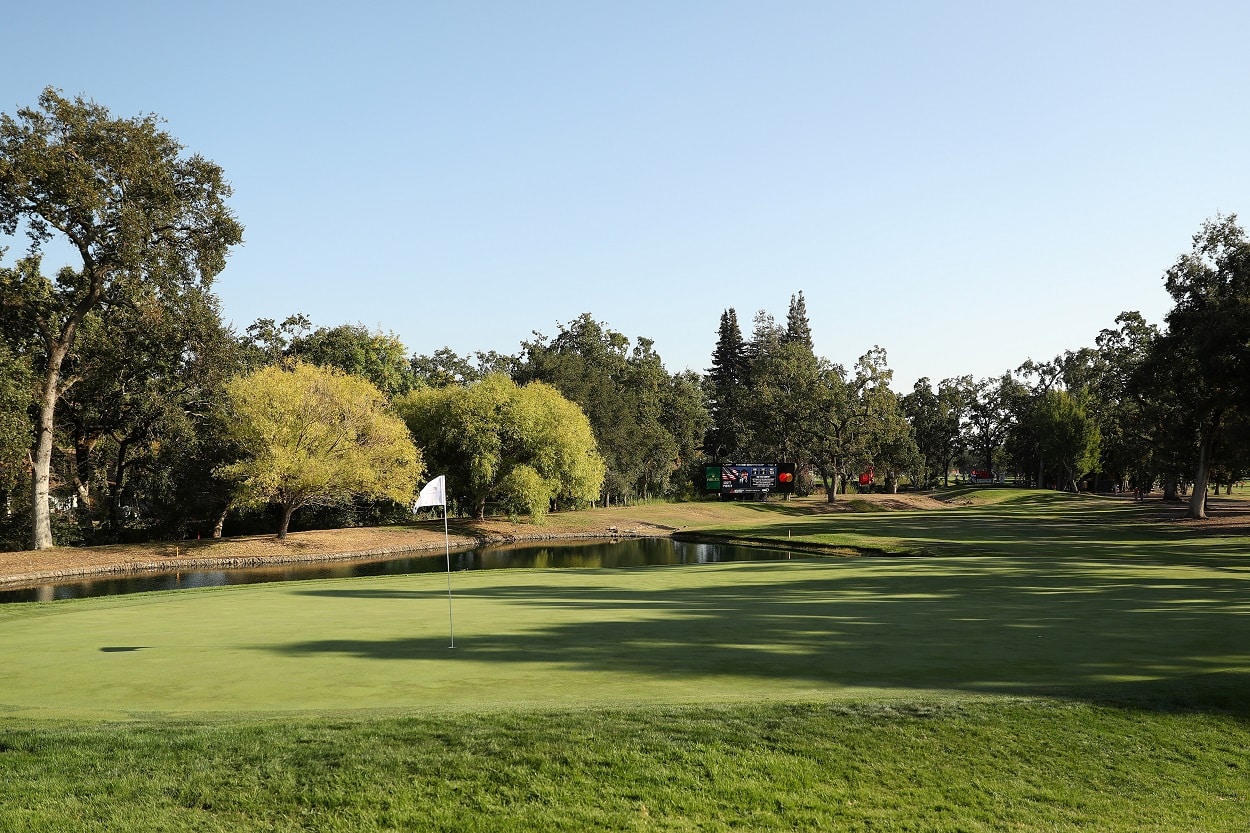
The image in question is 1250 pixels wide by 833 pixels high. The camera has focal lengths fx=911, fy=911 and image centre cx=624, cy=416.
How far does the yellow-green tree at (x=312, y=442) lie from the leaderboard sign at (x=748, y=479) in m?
41.3

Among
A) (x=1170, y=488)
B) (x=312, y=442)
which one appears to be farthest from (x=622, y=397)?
(x=1170, y=488)

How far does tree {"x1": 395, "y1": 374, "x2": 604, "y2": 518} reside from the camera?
195 feet

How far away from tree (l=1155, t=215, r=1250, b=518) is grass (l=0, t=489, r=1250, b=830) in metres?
35.4

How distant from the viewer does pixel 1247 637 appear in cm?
1370

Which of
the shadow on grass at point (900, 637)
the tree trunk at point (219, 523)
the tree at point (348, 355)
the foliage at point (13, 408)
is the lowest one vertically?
the shadow on grass at point (900, 637)

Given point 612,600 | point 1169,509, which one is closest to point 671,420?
point 1169,509

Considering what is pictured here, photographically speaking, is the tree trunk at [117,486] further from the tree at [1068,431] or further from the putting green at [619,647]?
the tree at [1068,431]

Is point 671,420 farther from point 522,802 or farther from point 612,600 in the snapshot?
point 522,802

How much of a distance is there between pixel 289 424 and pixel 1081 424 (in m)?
88.3

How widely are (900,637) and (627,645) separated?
4.20 m

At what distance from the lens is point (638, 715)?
9.15 m

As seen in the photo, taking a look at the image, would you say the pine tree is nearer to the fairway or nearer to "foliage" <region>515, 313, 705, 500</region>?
"foliage" <region>515, 313, 705, 500</region>

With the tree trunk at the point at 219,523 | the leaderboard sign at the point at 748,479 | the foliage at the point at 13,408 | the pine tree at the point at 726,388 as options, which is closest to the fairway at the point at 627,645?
the foliage at the point at 13,408

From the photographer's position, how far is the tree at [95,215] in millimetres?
39281
